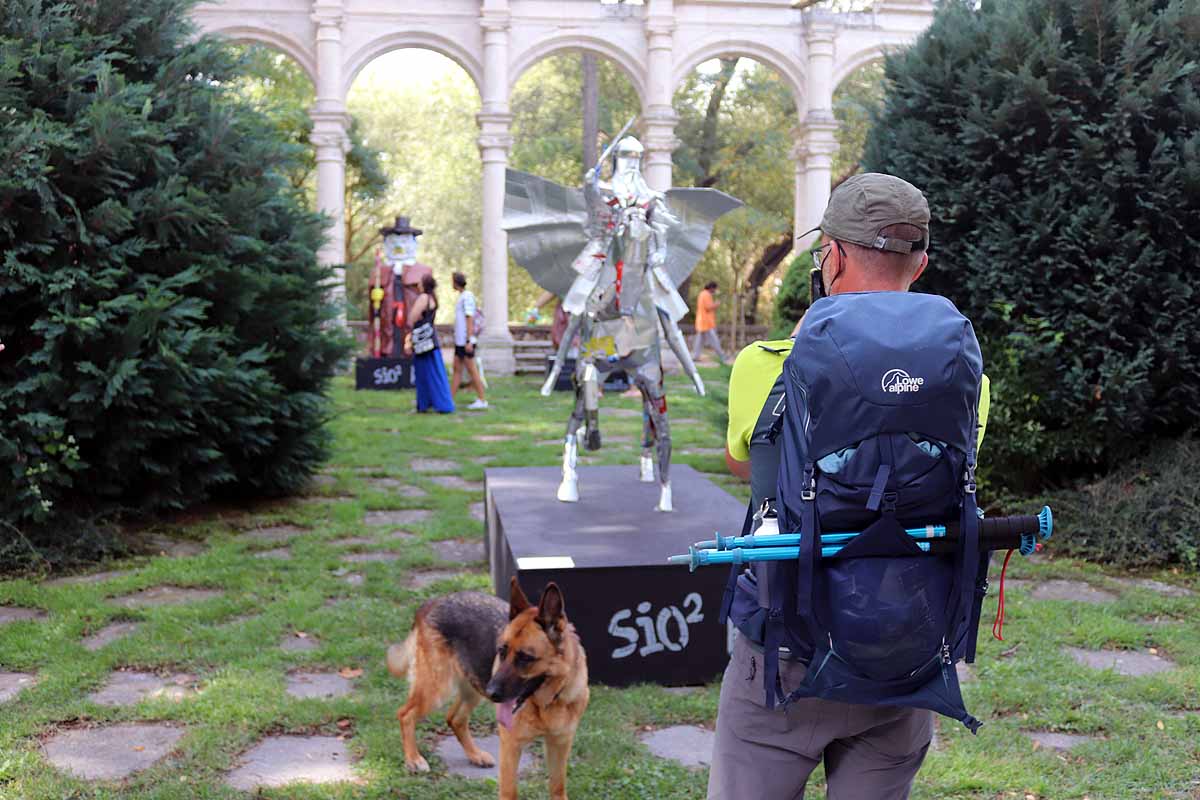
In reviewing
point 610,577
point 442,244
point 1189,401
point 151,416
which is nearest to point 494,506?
point 610,577

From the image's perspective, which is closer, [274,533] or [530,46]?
[274,533]

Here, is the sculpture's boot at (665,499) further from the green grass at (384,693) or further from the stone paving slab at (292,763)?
the stone paving slab at (292,763)

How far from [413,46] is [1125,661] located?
19.3 metres

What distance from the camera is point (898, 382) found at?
1919 mm

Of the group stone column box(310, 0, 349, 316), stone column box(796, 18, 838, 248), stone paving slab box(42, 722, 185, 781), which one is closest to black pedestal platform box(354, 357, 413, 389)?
stone column box(310, 0, 349, 316)

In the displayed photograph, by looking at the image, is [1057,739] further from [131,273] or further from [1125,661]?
[131,273]

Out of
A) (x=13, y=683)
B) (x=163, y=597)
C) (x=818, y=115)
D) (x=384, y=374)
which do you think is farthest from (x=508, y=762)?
(x=818, y=115)

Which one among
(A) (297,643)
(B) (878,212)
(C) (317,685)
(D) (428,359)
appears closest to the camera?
(B) (878,212)

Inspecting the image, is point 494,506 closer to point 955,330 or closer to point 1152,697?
point 1152,697

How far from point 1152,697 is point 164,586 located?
5.28 metres

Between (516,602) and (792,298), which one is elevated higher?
(792,298)

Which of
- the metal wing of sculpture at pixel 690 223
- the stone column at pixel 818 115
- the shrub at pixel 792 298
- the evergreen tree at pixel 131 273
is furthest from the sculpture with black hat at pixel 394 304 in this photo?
the metal wing of sculpture at pixel 690 223

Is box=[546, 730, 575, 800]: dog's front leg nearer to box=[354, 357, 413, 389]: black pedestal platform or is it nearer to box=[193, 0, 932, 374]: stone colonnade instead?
box=[354, 357, 413, 389]: black pedestal platform

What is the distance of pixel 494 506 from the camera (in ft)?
21.5
